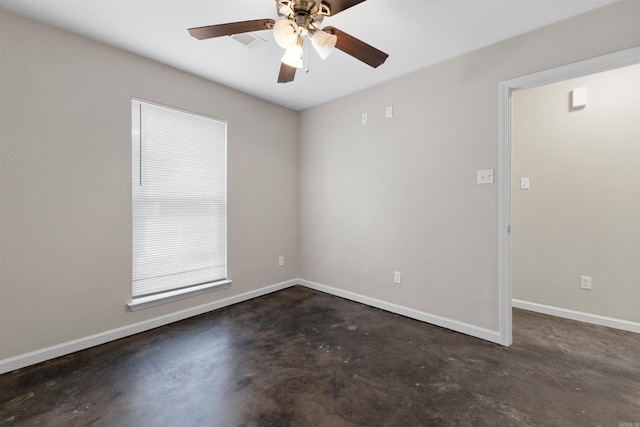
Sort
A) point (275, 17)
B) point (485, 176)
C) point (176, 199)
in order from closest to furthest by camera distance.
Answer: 1. point (275, 17)
2. point (485, 176)
3. point (176, 199)

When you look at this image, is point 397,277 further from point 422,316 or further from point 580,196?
point 580,196

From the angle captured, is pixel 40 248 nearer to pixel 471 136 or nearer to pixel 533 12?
pixel 471 136

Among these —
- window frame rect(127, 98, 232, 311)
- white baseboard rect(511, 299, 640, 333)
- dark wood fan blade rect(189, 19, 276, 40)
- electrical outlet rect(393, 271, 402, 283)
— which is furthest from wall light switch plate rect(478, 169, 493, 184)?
window frame rect(127, 98, 232, 311)

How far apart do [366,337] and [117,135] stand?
289cm

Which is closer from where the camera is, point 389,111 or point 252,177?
point 389,111

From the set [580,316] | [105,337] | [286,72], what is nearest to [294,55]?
[286,72]

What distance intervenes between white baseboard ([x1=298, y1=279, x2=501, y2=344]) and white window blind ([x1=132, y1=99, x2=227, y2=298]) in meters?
1.50

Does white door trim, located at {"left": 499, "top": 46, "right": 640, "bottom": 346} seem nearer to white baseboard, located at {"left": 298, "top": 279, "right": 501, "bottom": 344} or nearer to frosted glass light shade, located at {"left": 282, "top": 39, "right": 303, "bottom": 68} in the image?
white baseboard, located at {"left": 298, "top": 279, "right": 501, "bottom": 344}

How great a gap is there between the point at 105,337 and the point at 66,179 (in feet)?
4.51

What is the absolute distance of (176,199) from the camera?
112 inches

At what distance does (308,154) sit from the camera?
155 inches

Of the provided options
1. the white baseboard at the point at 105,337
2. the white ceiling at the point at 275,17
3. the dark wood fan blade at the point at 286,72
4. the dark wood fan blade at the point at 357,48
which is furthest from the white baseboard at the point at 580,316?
the dark wood fan blade at the point at 286,72

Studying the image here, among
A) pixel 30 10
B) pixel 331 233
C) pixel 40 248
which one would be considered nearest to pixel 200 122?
pixel 30 10

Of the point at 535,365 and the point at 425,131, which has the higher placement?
the point at 425,131
